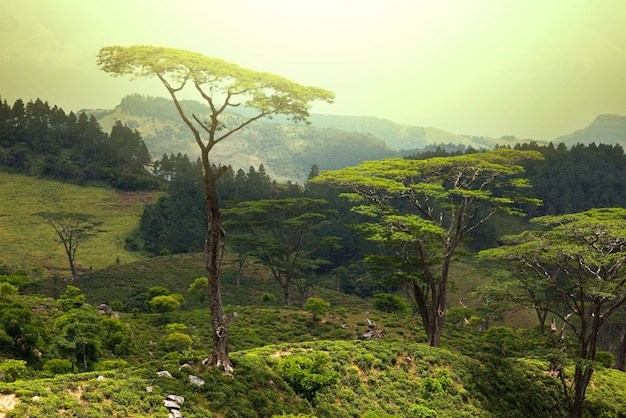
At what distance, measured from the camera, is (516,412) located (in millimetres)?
29141

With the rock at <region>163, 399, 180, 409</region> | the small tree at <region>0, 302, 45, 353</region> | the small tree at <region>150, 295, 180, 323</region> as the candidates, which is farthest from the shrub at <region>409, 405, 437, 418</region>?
the small tree at <region>150, 295, 180, 323</region>

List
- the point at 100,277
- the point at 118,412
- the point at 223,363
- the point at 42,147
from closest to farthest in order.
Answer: the point at 118,412 → the point at 223,363 → the point at 100,277 → the point at 42,147

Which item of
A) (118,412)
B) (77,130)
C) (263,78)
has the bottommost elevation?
(118,412)

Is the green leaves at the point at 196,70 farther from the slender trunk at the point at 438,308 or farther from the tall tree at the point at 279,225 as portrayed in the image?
the tall tree at the point at 279,225

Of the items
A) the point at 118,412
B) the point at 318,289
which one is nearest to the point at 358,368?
the point at 118,412

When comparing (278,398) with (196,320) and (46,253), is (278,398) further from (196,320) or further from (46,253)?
(46,253)

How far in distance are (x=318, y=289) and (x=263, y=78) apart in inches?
2412

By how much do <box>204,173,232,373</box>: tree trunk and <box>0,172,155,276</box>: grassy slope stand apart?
70746mm

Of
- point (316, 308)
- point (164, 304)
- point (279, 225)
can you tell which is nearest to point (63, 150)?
point (279, 225)

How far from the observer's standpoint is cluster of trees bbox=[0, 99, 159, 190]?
11719 centimetres

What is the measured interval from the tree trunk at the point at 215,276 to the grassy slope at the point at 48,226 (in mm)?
70746

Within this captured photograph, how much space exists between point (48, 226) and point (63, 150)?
36.8 metres

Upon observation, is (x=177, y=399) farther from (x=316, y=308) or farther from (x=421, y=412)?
(x=316, y=308)

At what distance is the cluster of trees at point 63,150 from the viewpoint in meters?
117
